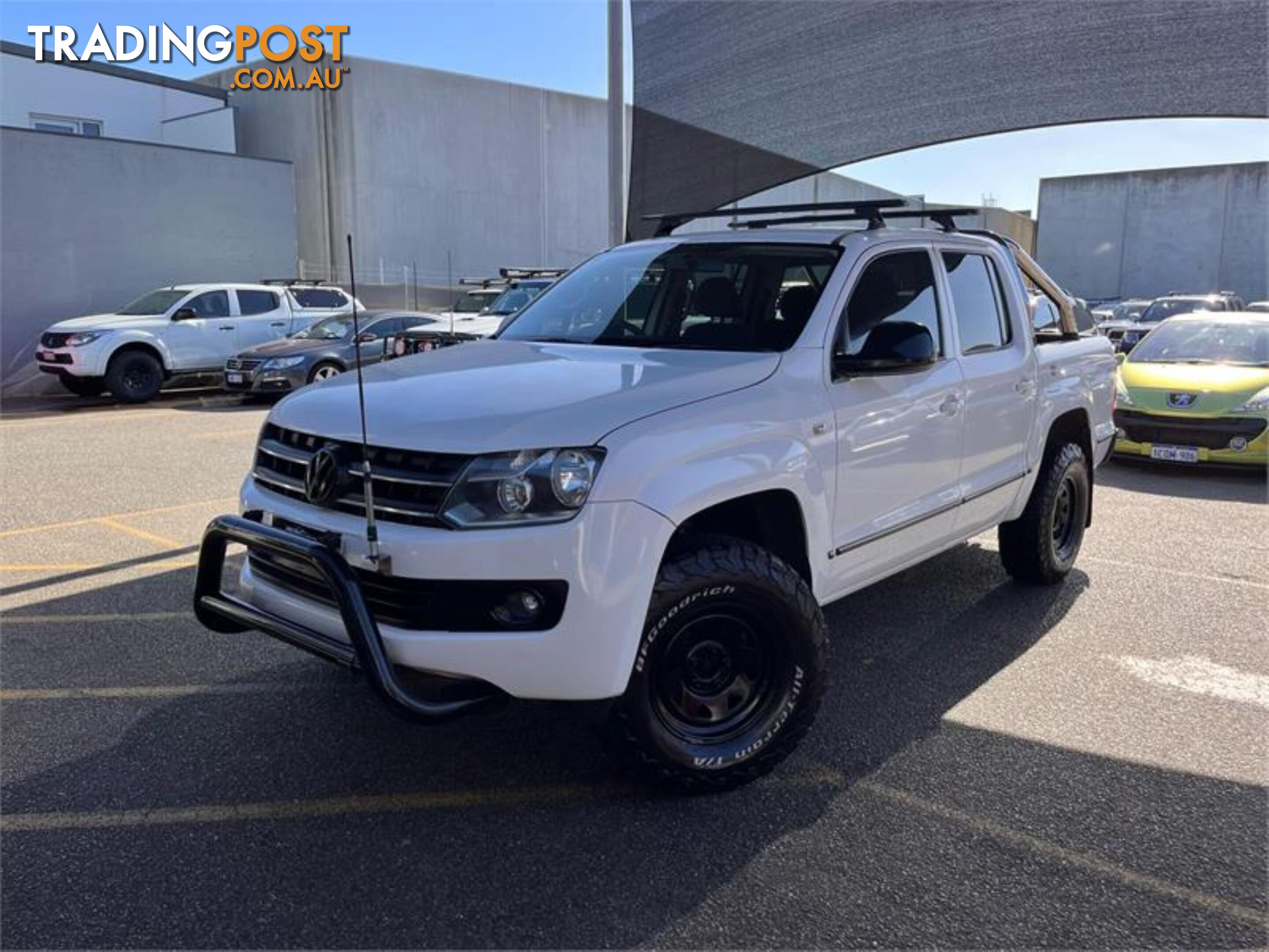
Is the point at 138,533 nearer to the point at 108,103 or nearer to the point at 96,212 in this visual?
the point at 96,212

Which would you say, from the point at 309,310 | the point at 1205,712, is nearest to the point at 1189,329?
the point at 1205,712

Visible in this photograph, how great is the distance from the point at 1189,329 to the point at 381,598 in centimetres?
1094

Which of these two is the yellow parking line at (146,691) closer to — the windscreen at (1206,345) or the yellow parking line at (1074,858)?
the yellow parking line at (1074,858)

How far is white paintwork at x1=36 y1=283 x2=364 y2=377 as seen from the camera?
15.2 meters

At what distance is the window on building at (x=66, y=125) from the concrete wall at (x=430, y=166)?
4.01 metres

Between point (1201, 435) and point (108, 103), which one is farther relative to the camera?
point (108, 103)

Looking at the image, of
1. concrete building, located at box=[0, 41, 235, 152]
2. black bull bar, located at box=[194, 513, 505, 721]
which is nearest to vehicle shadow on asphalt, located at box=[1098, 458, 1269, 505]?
black bull bar, located at box=[194, 513, 505, 721]

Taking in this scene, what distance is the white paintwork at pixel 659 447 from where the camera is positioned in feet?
9.66

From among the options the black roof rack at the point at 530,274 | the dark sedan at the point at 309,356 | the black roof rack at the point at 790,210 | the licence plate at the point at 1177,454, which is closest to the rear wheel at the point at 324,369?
the dark sedan at the point at 309,356

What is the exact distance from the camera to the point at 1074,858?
10.1 feet

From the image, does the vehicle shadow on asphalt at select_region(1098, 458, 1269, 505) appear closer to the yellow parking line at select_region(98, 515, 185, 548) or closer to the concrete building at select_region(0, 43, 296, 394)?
the yellow parking line at select_region(98, 515, 185, 548)

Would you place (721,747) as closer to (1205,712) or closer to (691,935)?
(691,935)

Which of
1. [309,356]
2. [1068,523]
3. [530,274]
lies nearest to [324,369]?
[309,356]

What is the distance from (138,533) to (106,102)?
2244cm
